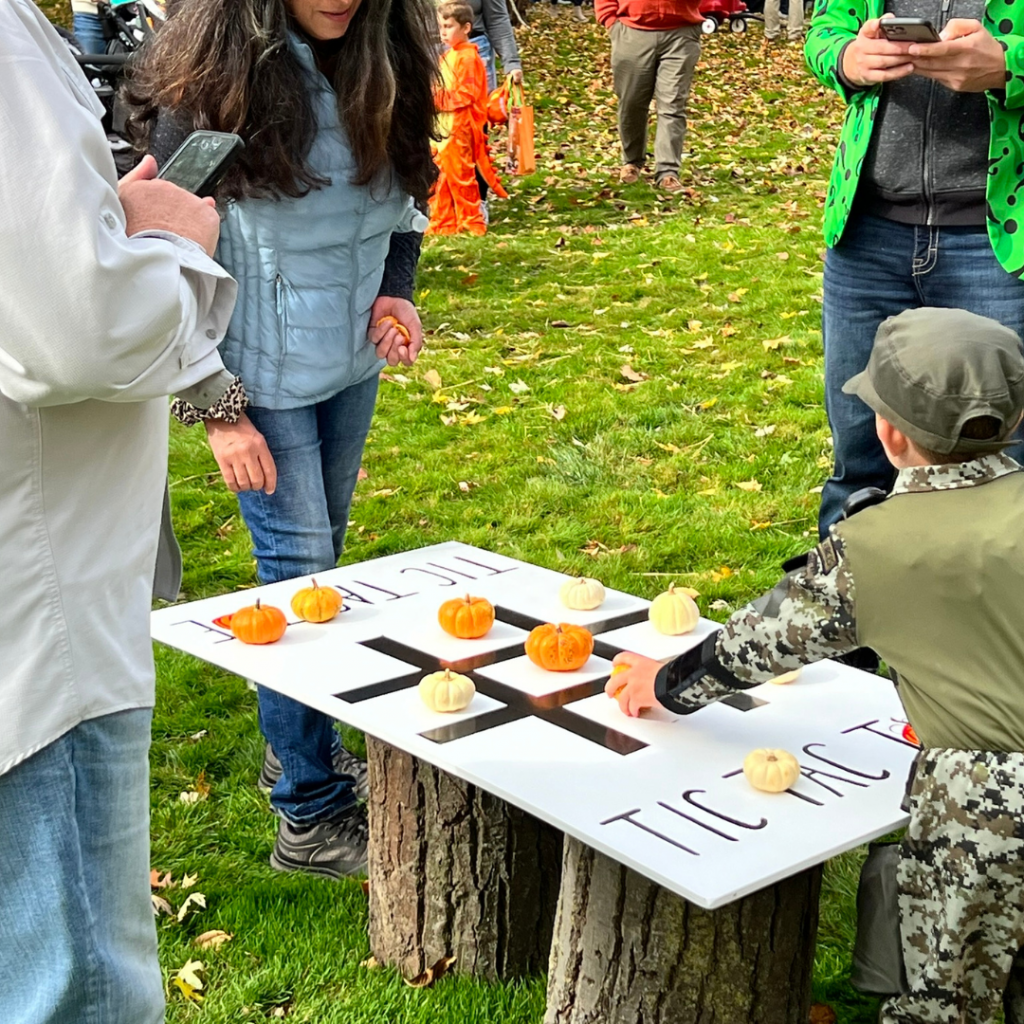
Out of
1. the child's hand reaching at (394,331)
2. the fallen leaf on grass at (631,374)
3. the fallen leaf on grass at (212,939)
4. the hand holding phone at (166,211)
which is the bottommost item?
the fallen leaf on grass at (212,939)

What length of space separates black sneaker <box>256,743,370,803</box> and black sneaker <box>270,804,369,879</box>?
0.13 metres

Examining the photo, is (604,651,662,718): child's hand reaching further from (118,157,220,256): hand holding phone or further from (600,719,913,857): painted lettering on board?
(118,157,220,256): hand holding phone

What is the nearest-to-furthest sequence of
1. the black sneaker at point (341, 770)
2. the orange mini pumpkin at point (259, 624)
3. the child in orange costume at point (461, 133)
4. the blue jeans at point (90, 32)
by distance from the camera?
1. the orange mini pumpkin at point (259, 624)
2. the black sneaker at point (341, 770)
3. the child in orange costume at point (461, 133)
4. the blue jeans at point (90, 32)

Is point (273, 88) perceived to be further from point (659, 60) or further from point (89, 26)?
point (89, 26)

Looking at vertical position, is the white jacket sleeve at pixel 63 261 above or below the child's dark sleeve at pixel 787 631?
above

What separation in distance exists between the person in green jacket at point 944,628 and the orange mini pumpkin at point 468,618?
2.20 feet

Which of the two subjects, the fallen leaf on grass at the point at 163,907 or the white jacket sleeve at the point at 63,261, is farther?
the fallen leaf on grass at the point at 163,907

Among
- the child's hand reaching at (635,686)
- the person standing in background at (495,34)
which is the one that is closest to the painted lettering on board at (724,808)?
the child's hand reaching at (635,686)

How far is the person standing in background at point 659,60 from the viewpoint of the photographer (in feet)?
37.5

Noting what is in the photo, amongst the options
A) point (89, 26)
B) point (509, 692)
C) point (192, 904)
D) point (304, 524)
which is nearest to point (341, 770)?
point (192, 904)

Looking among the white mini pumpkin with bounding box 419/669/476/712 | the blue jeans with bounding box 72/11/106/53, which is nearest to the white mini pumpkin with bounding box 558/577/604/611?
the white mini pumpkin with bounding box 419/669/476/712

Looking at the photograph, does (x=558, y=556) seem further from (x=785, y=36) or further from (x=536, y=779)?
(x=785, y=36)

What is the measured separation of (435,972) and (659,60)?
10083mm

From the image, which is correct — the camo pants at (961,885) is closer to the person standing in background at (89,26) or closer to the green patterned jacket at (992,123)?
the green patterned jacket at (992,123)
